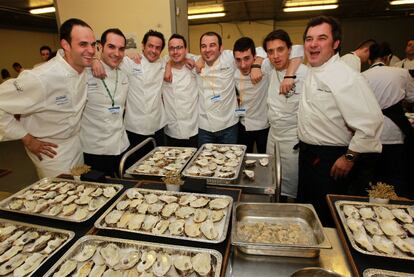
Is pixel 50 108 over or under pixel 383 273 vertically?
over

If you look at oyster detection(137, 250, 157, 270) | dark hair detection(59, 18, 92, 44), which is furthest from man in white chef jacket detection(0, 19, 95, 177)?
oyster detection(137, 250, 157, 270)

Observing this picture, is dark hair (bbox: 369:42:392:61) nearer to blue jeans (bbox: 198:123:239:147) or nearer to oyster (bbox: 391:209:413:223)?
blue jeans (bbox: 198:123:239:147)

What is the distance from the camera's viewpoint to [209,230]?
1146 mm

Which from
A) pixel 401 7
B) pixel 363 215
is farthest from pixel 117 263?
pixel 401 7

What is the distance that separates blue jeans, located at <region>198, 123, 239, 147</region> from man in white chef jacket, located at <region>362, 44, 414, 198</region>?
1481 millimetres

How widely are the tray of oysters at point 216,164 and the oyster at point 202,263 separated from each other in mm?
641

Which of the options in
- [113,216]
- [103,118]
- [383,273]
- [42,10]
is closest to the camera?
[383,273]

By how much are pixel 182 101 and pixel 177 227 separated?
1.64 m

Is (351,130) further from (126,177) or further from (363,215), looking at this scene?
(126,177)

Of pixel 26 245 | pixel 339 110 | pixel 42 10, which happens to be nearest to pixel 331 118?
pixel 339 110

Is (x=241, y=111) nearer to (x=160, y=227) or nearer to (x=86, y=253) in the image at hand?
(x=160, y=227)

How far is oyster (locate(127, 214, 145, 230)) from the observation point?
3.91ft

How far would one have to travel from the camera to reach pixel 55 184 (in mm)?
1600

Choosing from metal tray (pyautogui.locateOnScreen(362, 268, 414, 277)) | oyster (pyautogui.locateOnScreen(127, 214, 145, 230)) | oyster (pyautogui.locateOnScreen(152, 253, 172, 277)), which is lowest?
oyster (pyautogui.locateOnScreen(152, 253, 172, 277))
